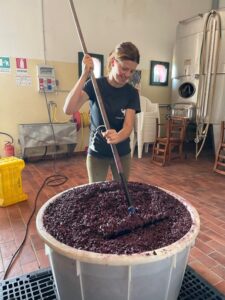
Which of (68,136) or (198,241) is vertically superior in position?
(68,136)

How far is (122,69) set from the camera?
1209 mm

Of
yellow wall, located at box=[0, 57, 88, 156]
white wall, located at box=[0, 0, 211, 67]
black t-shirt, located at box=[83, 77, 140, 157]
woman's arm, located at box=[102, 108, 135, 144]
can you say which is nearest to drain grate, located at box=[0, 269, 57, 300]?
black t-shirt, located at box=[83, 77, 140, 157]

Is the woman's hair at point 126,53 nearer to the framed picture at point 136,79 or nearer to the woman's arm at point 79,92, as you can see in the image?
the woman's arm at point 79,92

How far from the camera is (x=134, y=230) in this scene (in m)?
0.87

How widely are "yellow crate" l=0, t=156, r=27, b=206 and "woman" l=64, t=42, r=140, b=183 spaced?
1.24 metres

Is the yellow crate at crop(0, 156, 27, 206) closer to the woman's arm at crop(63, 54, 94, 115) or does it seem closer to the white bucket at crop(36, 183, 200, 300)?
the woman's arm at crop(63, 54, 94, 115)

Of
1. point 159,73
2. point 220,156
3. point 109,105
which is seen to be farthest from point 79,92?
point 159,73

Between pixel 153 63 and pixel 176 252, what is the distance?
14.3 ft

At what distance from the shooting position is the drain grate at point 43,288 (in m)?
1.27

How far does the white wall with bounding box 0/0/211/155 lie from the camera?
11.1ft

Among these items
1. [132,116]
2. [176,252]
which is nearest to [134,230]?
[176,252]

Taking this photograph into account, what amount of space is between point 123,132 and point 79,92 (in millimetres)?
322

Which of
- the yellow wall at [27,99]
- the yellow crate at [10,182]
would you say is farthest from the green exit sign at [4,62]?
the yellow crate at [10,182]

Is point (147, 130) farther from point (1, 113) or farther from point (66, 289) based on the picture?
point (66, 289)
